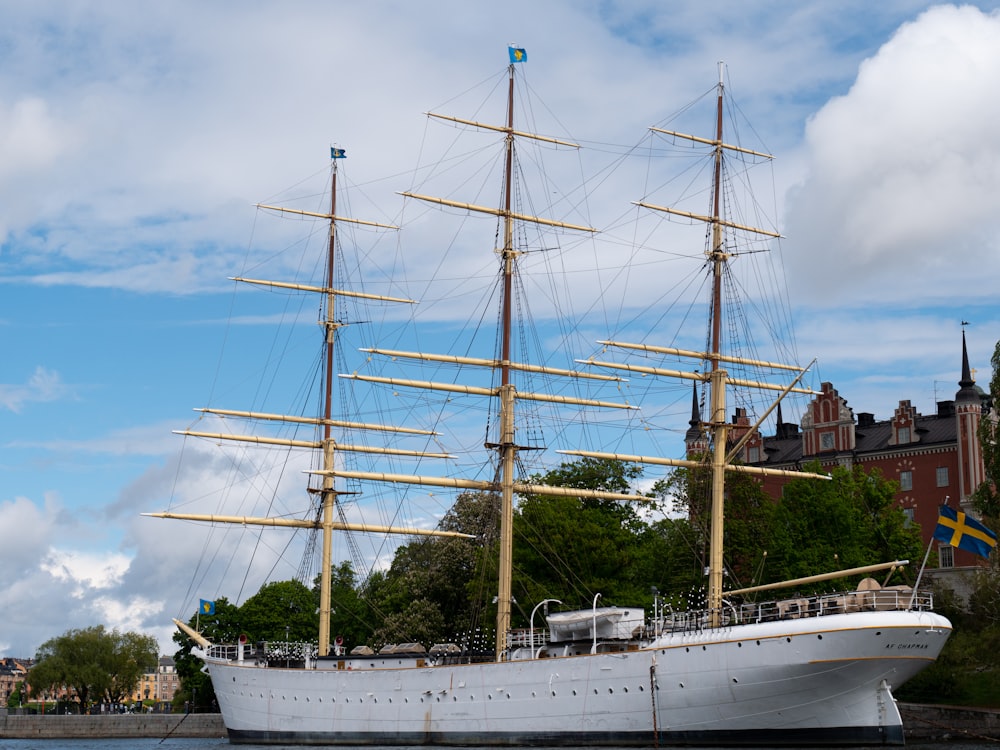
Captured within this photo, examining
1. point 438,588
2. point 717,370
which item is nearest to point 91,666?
point 438,588

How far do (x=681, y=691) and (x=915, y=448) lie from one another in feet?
160

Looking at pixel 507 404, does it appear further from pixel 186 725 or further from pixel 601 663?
pixel 186 725

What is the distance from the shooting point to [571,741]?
2032 inches

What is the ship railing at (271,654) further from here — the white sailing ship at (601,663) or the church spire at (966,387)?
the church spire at (966,387)

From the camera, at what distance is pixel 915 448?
9162 cm

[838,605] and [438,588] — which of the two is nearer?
[838,605]

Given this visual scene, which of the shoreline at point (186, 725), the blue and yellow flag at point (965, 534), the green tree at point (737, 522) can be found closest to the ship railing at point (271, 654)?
the shoreline at point (186, 725)

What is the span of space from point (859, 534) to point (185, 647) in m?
51.4

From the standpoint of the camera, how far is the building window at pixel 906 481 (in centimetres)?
9194

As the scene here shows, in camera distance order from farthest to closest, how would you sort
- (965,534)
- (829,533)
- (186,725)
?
(186,725), (829,533), (965,534)

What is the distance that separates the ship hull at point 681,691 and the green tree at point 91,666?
2313 inches

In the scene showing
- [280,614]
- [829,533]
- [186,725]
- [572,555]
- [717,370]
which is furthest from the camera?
[280,614]

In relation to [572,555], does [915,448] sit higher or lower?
higher

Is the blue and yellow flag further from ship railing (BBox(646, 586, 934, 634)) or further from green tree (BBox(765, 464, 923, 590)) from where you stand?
green tree (BBox(765, 464, 923, 590))
